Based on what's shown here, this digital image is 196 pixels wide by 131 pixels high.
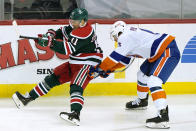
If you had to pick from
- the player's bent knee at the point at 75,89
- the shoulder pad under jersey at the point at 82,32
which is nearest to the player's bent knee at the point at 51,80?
the player's bent knee at the point at 75,89

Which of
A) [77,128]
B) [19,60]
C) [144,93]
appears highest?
[19,60]

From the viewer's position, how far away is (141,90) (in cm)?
445

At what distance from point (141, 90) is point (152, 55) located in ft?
2.00

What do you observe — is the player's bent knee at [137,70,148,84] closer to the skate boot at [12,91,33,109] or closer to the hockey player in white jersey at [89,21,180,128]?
the hockey player in white jersey at [89,21,180,128]

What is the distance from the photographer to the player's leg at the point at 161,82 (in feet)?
12.4

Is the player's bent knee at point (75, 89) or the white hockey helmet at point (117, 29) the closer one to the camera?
the white hockey helmet at point (117, 29)

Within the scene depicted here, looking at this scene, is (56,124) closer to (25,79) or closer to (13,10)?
(25,79)

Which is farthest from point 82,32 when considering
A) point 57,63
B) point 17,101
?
point 57,63

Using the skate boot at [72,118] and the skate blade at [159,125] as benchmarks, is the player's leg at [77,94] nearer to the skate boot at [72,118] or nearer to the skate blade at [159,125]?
the skate boot at [72,118]

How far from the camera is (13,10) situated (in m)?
5.36

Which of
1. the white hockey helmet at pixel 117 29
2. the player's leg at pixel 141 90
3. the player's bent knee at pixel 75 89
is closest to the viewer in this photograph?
the white hockey helmet at pixel 117 29

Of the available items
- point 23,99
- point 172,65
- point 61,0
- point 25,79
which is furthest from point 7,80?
point 172,65

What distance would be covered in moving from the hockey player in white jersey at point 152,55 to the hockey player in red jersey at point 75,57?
19 cm

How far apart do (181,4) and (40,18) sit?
1.62m
